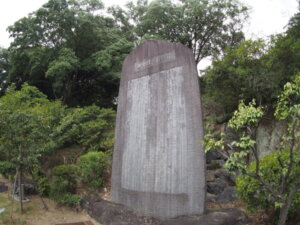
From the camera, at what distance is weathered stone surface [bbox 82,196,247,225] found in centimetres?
447

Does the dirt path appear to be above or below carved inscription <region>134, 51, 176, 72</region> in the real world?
below

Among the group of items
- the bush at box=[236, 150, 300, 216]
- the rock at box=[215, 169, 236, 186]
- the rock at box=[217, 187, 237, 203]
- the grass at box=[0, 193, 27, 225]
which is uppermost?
the bush at box=[236, 150, 300, 216]

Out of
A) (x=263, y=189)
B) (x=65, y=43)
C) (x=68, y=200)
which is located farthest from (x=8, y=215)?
(x=65, y=43)

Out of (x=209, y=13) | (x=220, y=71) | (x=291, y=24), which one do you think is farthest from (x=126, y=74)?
(x=209, y=13)

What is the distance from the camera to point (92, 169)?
25.0 feet

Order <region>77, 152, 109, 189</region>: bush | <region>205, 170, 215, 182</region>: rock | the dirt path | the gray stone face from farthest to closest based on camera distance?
<region>77, 152, 109, 189</region>: bush < <region>205, 170, 215, 182</region>: rock < the dirt path < the gray stone face

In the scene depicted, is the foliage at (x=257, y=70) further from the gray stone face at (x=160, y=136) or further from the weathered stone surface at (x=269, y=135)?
the gray stone face at (x=160, y=136)

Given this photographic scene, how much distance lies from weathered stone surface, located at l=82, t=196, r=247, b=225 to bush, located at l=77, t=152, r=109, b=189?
0.96m

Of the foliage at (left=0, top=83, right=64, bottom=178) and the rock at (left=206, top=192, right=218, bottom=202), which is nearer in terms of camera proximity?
the foliage at (left=0, top=83, right=64, bottom=178)

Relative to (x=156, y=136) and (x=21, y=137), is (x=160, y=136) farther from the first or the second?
(x=21, y=137)

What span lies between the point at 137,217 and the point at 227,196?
245cm

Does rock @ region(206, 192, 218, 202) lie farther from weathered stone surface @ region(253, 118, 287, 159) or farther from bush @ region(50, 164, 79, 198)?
bush @ region(50, 164, 79, 198)

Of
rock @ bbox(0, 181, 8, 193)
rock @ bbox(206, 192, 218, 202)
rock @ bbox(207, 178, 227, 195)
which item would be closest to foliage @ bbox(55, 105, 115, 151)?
rock @ bbox(0, 181, 8, 193)

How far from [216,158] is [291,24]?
4955 millimetres
